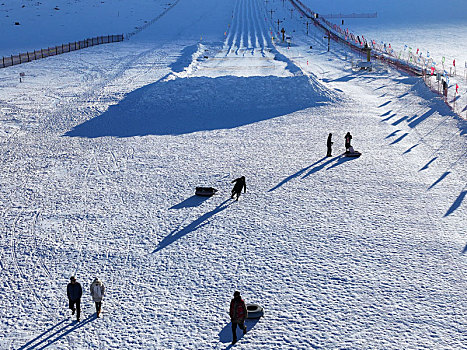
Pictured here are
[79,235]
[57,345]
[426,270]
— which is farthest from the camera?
[79,235]

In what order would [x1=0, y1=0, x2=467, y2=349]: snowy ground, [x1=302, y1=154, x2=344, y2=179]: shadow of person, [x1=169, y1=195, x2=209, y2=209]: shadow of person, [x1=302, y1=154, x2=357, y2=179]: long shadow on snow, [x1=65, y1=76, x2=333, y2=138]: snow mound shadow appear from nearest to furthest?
[x1=0, y1=0, x2=467, y2=349]: snowy ground, [x1=169, y1=195, x2=209, y2=209]: shadow of person, [x1=302, y1=154, x2=344, y2=179]: shadow of person, [x1=302, y1=154, x2=357, y2=179]: long shadow on snow, [x1=65, y1=76, x2=333, y2=138]: snow mound shadow

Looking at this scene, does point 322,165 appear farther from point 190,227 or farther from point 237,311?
point 237,311

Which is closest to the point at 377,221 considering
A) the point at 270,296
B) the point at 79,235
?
the point at 270,296

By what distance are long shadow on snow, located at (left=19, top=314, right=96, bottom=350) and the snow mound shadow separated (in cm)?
1597

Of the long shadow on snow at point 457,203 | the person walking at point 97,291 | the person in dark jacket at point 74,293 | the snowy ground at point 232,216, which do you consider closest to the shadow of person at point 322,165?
the snowy ground at point 232,216

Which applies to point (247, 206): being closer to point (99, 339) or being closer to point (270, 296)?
point (270, 296)

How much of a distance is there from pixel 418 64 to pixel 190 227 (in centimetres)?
3716

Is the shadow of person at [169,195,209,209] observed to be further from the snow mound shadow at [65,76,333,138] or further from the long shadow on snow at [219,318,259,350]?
the snow mound shadow at [65,76,333,138]

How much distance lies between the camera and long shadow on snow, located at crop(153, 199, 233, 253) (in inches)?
596

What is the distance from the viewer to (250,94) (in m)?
32.2

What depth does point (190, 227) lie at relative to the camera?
16172mm

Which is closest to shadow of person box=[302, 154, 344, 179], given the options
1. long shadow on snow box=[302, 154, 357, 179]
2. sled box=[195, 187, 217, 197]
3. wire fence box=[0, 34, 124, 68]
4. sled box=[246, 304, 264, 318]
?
long shadow on snow box=[302, 154, 357, 179]

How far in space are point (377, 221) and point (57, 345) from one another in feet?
32.5

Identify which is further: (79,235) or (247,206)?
(247,206)
